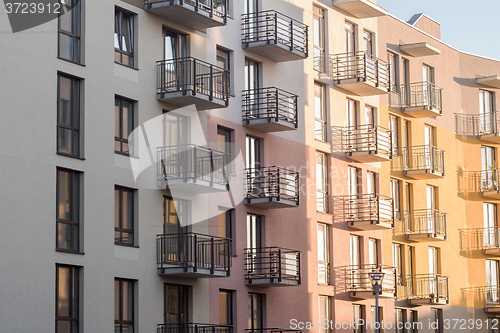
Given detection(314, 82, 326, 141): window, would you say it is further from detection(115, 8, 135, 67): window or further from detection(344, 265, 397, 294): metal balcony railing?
detection(115, 8, 135, 67): window

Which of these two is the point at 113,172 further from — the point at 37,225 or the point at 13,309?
the point at 13,309

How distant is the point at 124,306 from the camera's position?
83.4 ft

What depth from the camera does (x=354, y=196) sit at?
37062mm

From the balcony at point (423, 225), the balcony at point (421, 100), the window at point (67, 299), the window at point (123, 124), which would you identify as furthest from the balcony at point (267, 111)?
the balcony at point (423, 225)

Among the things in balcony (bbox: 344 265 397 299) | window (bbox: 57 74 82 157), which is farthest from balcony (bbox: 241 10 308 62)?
balcony (bbox: 344 265 397 299)

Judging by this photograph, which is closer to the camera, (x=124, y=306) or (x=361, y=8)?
(x=124, y=306)

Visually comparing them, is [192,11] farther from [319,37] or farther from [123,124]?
[319,37]

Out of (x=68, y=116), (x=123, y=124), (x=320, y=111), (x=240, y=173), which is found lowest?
(x=240, y=173)

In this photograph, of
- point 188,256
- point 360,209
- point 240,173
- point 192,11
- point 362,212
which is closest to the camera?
point 188,256

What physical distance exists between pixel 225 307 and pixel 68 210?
7.80 meters

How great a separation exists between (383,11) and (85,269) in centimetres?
2032

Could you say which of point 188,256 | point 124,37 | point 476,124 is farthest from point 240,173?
point 476,124

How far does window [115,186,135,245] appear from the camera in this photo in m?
25.6

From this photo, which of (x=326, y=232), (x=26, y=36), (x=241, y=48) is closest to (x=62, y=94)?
(x=26, y=36)
